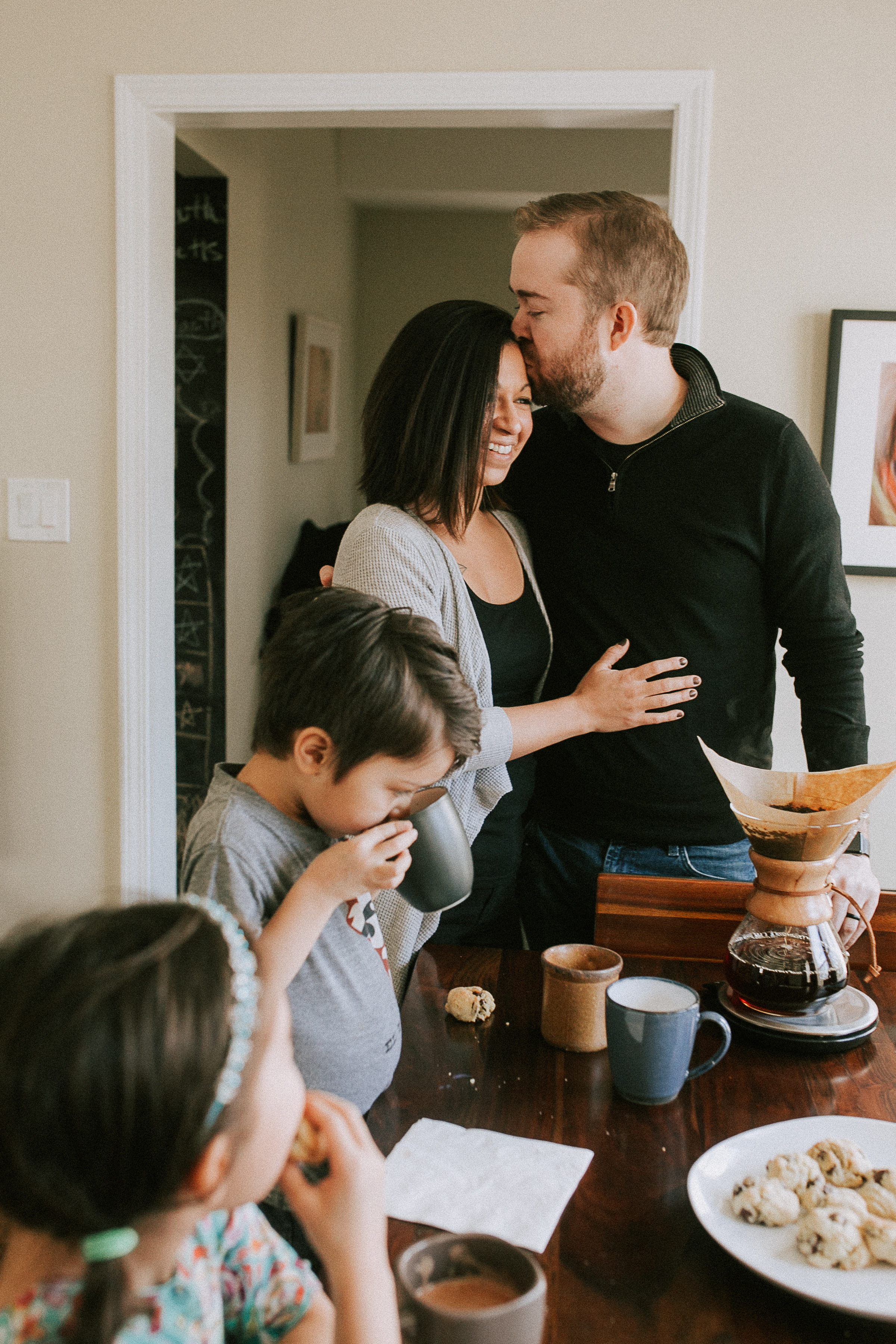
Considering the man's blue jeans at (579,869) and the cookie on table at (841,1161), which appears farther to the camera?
the man's blue jeans at (579,869)

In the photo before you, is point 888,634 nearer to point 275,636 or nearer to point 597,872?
point 597,872

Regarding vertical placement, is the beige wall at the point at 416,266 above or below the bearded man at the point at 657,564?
above

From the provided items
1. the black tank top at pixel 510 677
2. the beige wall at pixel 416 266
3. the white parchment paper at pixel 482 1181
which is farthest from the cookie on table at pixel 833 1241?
the beige wall at pixel 416 266

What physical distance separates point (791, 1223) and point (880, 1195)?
0.07 metres

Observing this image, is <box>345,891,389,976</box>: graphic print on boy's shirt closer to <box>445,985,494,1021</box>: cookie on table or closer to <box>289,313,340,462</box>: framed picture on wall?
<box>445,985,494,1021</box>: cookie on table

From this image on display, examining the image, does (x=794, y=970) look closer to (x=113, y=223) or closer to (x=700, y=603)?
(x=700, y=603)

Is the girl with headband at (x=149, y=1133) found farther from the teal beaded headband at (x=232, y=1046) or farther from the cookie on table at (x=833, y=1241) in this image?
the cookie on table at (x=833, y=1241)

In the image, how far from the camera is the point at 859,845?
1.49m

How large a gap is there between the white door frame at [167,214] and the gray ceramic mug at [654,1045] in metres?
1.38

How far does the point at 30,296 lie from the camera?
2391mm

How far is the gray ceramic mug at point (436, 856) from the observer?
106 cm

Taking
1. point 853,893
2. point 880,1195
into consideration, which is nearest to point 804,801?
point 853,893

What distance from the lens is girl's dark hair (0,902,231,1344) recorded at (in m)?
0.54

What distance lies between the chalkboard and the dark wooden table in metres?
1.84
